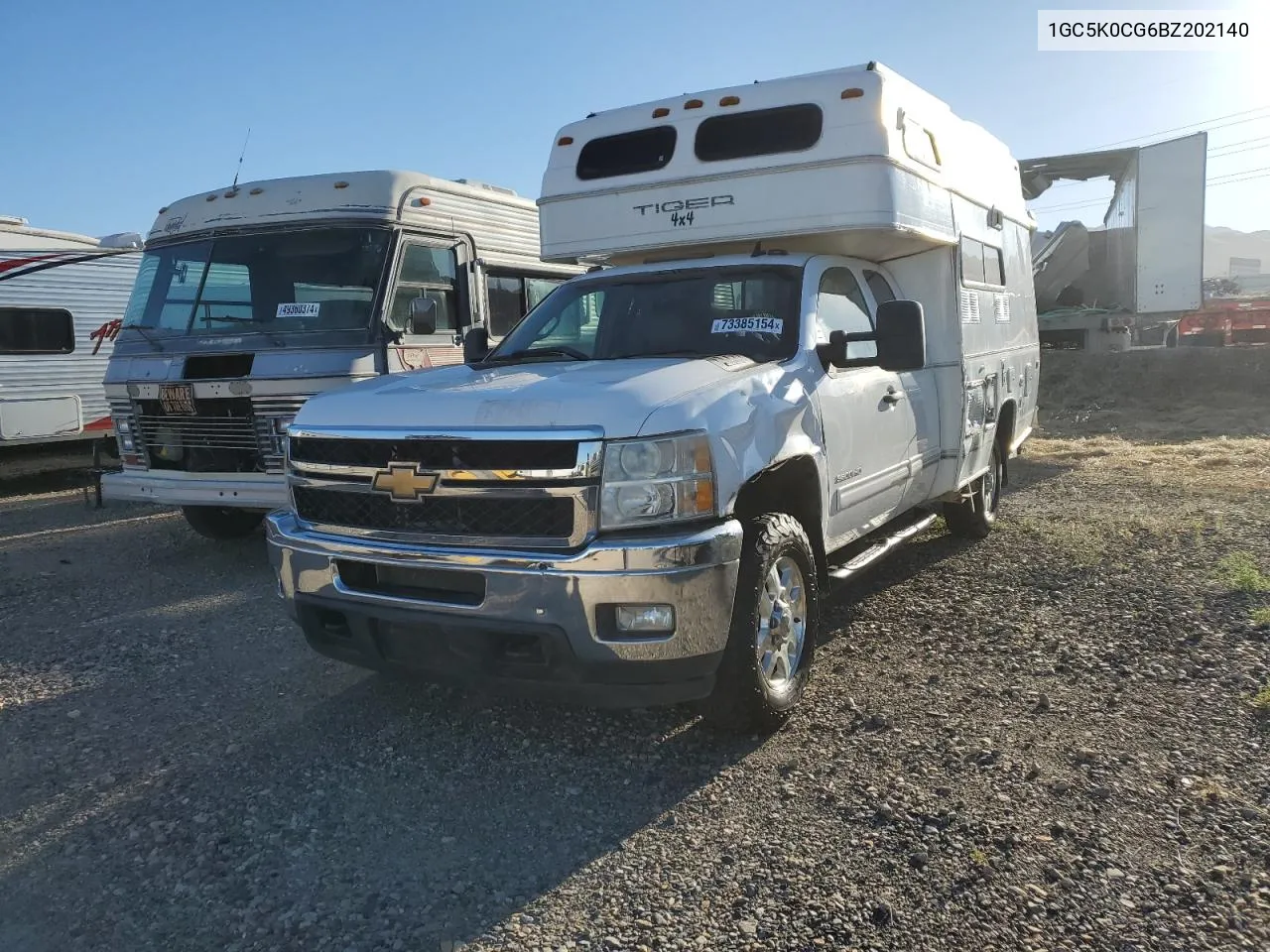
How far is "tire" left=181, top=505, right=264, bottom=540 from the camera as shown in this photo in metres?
7.95

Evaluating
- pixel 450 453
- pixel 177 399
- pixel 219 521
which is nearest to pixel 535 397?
pixel 450 453

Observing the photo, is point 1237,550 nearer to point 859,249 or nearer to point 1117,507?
point 1117,507

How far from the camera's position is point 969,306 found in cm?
645

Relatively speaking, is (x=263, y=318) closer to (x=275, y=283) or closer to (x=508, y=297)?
(x=275, y=283)

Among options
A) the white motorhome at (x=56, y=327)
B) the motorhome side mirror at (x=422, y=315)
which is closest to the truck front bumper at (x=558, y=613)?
the motorhome side mirror at (x=422, y=315)

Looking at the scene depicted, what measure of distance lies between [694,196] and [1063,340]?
49.4ft

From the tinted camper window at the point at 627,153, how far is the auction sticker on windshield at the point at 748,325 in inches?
61.3

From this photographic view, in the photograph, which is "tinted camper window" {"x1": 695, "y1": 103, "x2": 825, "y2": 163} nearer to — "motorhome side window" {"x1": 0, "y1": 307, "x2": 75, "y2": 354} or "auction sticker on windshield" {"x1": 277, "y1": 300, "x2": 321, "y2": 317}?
"auction sticker on windshield" {"x1": 277, "y1": 300, "x2": 321, "y2": 317}

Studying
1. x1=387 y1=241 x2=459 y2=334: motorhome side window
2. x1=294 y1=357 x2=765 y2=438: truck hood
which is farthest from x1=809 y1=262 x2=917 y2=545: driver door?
x1=387 y1=241 x2=459 y2=334: motorhome side window

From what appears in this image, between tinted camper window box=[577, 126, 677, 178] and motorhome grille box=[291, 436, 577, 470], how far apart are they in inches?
114

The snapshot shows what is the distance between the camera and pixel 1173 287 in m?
16.3

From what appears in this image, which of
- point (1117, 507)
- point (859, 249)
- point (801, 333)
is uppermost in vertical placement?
point (859, 249)

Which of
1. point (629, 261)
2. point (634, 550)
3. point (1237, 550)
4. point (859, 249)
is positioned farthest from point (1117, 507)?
point (634, 550)

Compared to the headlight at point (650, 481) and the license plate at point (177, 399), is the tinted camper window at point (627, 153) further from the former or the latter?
the license plate at point (177, 399)
